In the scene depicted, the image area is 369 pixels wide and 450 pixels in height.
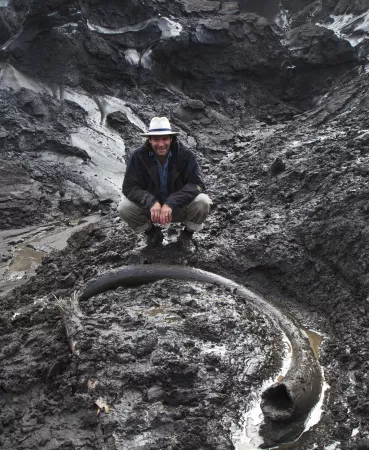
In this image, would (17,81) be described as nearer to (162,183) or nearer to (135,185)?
(135,185)

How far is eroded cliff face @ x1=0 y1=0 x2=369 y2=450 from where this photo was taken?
329 cm

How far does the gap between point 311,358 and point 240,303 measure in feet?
2.78

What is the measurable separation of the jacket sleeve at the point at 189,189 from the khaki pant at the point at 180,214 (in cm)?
12

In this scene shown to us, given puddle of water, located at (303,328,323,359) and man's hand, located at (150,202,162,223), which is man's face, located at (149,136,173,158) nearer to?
man's hand, located at (150,202,162,223)

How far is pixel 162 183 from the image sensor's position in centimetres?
475

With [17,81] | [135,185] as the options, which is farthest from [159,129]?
[17,81]

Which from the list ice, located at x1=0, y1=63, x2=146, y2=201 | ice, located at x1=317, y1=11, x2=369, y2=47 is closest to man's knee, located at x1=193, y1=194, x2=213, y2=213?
ice, located at x1=0, y1=63, x2=146, y2=201

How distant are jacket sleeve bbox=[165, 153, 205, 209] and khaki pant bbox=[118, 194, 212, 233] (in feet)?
0.39

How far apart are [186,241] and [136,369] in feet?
6.32

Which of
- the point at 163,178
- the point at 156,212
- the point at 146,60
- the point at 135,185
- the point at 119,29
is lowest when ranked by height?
the point at 156,212

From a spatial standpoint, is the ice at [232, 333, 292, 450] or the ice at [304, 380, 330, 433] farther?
the ice at [304, 380, 330, 433]

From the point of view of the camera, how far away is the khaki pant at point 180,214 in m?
4.82

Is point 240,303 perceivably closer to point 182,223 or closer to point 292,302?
point 292,302

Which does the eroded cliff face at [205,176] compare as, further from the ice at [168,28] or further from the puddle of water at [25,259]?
the puddle of water at [25,259]
